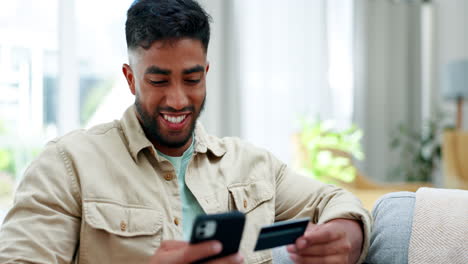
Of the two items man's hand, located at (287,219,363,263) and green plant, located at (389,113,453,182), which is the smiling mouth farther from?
green plant, located at (389,113,453,182)

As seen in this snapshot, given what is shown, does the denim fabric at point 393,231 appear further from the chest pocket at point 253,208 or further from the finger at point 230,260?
the finger at point 230,260

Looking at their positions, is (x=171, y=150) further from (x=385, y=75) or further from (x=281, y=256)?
(x=385, y=75)

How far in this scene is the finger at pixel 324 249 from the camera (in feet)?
3.06

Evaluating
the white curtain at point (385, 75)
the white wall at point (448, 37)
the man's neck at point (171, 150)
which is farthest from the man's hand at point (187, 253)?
the white wall at point (448, 37)

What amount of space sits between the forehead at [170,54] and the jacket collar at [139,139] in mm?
143

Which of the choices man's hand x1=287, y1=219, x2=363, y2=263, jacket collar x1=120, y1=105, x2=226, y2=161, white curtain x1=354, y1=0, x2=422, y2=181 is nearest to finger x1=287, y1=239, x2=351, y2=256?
man's hand x1=287, y1=219, x2=363, y2=263

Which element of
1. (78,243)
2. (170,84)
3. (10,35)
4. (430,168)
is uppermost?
(10,35)

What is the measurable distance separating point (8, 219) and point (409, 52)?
4989mm

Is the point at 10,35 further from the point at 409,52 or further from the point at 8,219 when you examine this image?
the point at 409,52

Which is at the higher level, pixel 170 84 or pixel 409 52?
pixel 409 52

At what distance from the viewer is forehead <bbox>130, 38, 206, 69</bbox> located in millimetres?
1069

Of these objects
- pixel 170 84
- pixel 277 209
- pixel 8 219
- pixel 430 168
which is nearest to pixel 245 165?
pixel 277 209

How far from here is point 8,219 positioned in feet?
3.15

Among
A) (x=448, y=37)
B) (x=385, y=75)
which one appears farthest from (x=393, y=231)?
(x=448, y=37)
